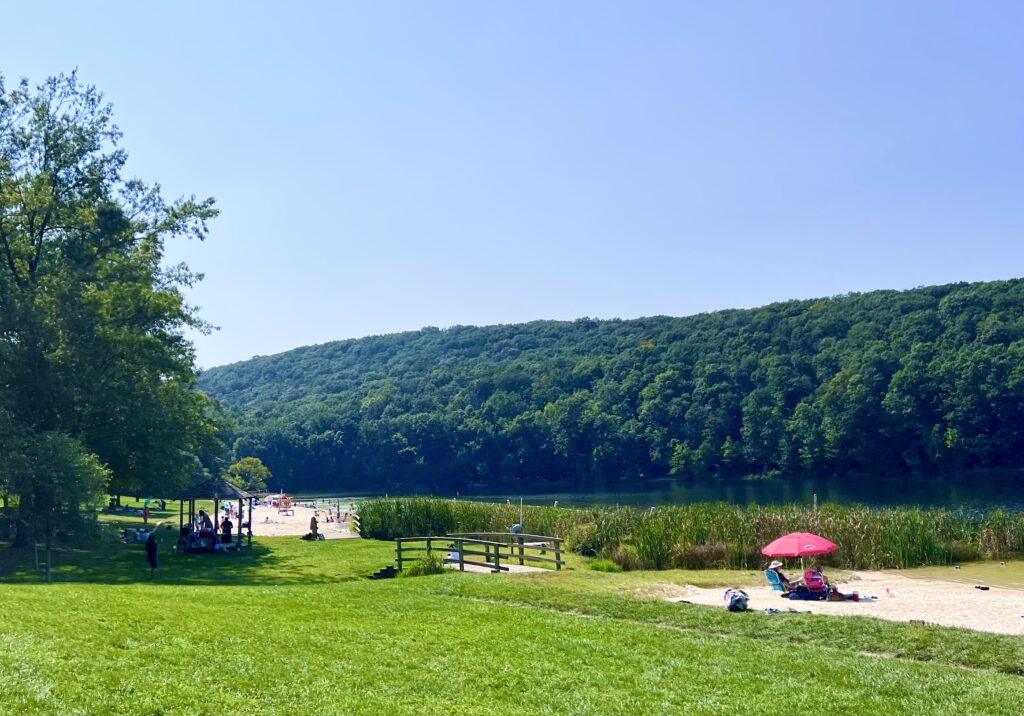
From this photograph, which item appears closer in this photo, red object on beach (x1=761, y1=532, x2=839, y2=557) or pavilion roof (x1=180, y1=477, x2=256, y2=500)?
red object on beach (x1=761, y1=532, x2=839, y2=557)

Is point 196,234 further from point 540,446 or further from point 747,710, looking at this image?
point 540,446

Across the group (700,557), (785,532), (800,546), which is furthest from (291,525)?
(800,546)

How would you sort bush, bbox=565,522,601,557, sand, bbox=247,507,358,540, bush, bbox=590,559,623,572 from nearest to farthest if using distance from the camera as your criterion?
bush, bbox=590,559,623,572 → bush, bbox=565,522,601,557 → sand, bbox=247,507,358,540

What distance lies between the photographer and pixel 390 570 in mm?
24938

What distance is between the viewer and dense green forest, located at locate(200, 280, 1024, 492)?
95.4 m

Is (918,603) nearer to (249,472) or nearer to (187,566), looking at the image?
(187,566)

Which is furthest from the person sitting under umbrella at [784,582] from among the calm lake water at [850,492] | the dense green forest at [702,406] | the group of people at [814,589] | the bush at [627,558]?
the dense green forest at [702,406]

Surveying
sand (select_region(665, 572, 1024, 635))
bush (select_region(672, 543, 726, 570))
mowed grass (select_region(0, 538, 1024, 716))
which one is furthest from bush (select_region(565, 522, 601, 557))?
mowed grass (select_region(0, 538, 1024, 716))

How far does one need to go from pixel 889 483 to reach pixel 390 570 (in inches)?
2779

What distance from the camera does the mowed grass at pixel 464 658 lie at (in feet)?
31.4

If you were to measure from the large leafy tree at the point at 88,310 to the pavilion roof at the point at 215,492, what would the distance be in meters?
1.22

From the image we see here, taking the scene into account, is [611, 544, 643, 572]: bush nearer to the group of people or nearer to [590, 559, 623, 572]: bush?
[590, 559, 623, 572]: bush

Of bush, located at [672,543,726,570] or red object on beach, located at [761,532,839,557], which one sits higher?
red object on beach, located at [761,532,839,557]

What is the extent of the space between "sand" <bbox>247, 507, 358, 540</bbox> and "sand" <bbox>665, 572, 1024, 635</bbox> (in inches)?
843
